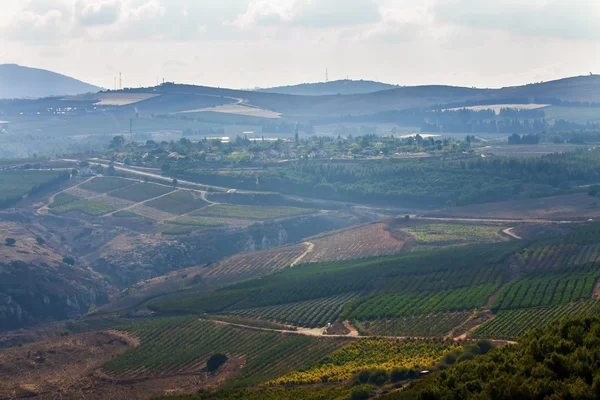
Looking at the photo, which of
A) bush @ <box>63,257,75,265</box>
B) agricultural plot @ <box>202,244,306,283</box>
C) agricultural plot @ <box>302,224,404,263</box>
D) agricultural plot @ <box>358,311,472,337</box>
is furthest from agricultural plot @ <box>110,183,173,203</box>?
agricultural plot @ <box>358,311,472,337</box>

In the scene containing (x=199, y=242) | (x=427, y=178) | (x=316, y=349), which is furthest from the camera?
(x=427, y=178)

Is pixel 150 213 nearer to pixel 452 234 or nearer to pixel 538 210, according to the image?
pixel 452 234

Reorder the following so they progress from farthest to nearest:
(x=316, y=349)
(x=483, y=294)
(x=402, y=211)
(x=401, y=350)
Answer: (x=402, y=211), (x=483, y=294), (x=316, y=349), (x=401, y=350)

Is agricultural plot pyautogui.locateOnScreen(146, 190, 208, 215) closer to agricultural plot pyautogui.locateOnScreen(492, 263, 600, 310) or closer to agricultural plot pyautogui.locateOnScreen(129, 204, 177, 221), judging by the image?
agricultural plot pyautogui.locateOnScreen(129, 204, 177, 221)

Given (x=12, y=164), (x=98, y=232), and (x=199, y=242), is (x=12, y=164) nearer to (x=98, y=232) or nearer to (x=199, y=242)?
Answer: (x=98, y=232)

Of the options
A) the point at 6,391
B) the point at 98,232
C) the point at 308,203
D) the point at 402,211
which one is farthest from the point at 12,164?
the point at 6,391

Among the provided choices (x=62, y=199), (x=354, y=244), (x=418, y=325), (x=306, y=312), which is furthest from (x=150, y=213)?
(x=418, y=325)
